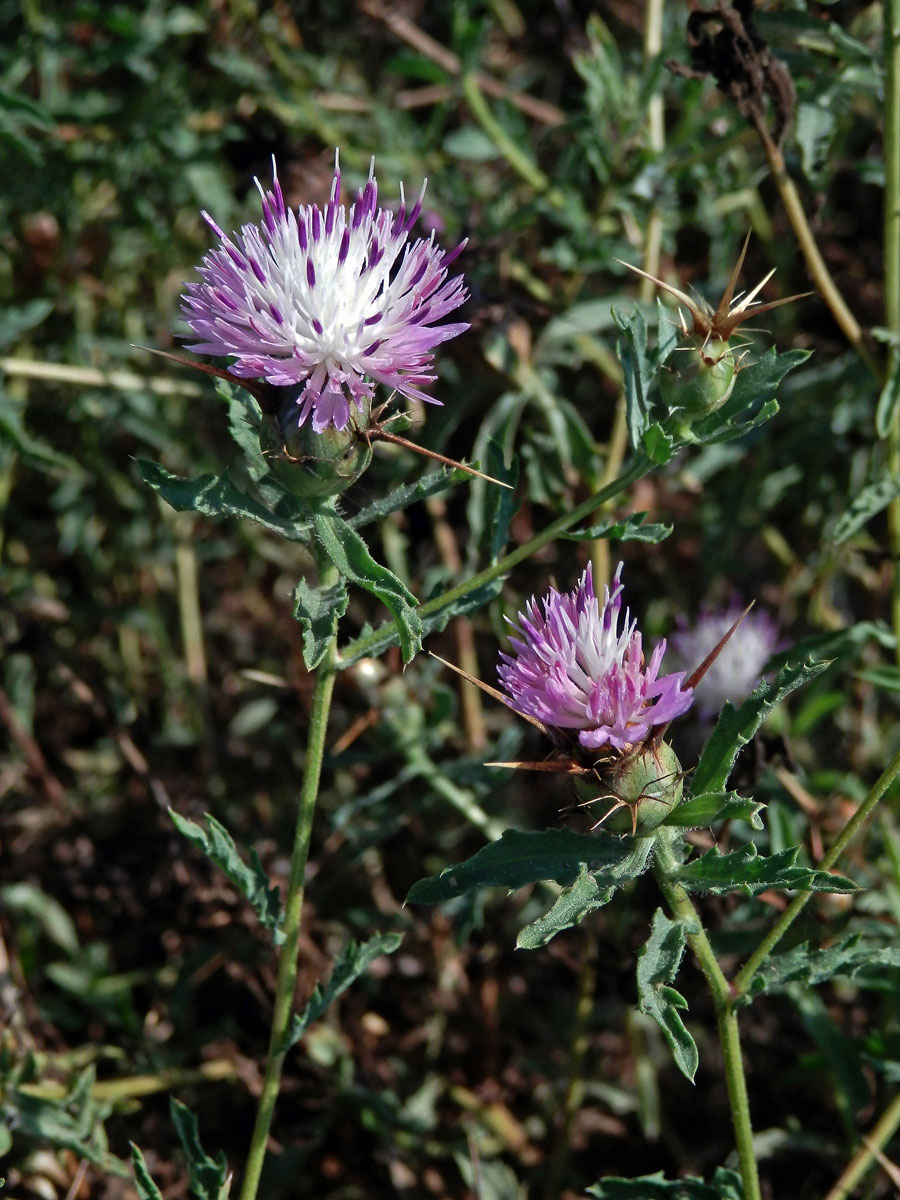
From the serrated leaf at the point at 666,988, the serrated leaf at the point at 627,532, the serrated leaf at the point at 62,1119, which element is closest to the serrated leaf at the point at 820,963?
the serrated leaf at the point at 666,988

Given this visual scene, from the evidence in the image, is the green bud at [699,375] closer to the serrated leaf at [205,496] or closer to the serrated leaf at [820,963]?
the serrated leaf at [205,496]

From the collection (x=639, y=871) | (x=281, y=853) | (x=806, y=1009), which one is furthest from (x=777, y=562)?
(x=639, y=871)

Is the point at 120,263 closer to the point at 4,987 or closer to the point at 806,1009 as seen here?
the point at 4,987

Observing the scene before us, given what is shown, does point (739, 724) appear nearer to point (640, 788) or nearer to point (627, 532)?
point (640, 788)

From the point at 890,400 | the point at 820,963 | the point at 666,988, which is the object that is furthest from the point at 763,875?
the point at 890,400

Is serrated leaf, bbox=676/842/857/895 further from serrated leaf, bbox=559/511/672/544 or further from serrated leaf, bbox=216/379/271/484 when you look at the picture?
serrated leaf, bbox=216/379/271/484

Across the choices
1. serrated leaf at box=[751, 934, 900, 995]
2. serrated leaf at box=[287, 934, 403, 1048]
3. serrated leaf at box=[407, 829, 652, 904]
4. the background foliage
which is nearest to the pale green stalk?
the background foliage
